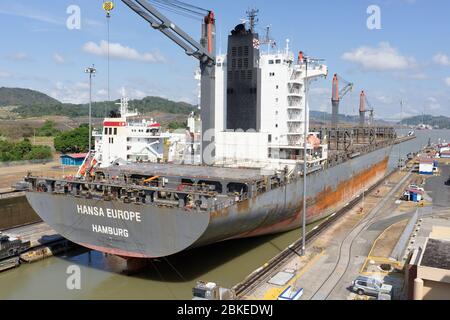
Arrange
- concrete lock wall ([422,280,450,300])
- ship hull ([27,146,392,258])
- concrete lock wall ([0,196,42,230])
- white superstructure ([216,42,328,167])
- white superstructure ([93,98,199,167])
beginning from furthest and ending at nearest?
1. white superstructure ([93,98,199,167])
2. white superstructure ([216,42,328,167])
3. concrete lock wall ([0,196,42,230])
4. ship hull ([27,146,392,258])
5. concrete lock wall ([422,280,450,300])

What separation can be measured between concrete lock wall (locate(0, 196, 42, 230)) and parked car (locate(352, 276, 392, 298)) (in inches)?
741

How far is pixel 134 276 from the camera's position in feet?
56.1

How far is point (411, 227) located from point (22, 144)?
1796 inches

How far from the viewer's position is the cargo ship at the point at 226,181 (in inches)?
597

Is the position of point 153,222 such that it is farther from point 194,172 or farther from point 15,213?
point 15,213

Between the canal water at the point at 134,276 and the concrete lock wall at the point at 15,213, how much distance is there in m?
5.28

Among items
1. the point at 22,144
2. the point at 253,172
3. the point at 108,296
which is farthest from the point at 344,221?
the point at 22,144

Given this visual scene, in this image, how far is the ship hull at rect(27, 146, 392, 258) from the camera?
14653mm

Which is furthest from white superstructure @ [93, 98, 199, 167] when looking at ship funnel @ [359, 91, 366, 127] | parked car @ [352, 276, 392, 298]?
ship funnel @ [359, 91, 366, 127]

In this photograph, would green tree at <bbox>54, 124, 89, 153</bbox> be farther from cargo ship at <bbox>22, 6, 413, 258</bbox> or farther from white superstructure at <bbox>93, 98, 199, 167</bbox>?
cargo ship at <bbox>22, 6, 413, 258</bbox>

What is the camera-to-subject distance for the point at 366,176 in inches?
1599

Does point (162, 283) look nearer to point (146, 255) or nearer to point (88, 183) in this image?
point (146, 255)

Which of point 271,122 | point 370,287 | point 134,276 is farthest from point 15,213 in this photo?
point 370,287
